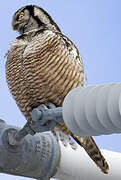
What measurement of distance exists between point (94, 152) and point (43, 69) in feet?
2.78

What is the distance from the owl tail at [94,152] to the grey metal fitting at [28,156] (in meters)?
0.38

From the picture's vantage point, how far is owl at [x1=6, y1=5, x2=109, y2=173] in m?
3.82

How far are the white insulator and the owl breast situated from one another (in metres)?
1.51

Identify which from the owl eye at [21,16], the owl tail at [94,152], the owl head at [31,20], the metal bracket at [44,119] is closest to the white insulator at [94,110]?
the metal bracket at [44,119]

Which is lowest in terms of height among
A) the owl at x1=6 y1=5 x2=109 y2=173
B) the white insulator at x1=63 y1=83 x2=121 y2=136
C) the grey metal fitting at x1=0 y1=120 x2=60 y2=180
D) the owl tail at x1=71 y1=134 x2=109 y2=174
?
the owl tail at x1=71 y1=134 x2=109 y2=174

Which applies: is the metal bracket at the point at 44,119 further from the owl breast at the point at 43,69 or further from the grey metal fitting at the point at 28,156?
the owl breast at the point at 43,69

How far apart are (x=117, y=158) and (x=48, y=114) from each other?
3.84 feet

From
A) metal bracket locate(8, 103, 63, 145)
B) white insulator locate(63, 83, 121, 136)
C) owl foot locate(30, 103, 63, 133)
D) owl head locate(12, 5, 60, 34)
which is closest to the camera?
white insulator locate(63, 83, 121, 136)

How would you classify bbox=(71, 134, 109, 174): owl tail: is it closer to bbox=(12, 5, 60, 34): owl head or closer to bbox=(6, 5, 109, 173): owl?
bbox=(6, 5, 109, 173): owl

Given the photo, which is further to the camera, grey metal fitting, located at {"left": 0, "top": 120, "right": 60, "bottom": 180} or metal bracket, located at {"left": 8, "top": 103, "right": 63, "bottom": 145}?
grey metal fitting, located at {"left": 0, "top": 120, "right": 60, "bottom": 180}

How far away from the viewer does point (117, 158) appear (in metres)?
3.92

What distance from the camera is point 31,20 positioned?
4305 mm

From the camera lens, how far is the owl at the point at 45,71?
3824mm

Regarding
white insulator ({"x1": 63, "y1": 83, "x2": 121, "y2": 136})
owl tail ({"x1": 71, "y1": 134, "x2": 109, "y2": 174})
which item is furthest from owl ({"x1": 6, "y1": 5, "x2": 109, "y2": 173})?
white insulator ({"x1": 63, "y1": 83, "x2": 121, "y2": 136})
